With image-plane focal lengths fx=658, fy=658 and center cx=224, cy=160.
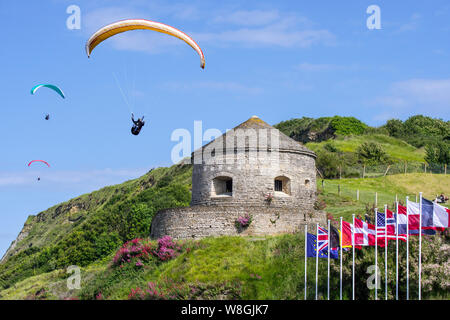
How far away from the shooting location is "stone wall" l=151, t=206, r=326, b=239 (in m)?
37.0

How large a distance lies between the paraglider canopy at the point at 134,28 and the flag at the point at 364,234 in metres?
11.8

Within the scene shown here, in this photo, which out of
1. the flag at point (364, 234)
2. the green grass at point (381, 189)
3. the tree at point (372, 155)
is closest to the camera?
the flag at point (364, 234)

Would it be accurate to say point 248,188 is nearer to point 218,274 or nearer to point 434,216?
point 218,274

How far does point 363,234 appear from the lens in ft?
91.9

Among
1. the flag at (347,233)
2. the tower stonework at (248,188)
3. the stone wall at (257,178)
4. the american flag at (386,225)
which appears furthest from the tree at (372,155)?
the flag at (347,233)

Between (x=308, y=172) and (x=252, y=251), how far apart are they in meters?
8.87

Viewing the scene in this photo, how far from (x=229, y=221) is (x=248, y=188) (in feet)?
9.60

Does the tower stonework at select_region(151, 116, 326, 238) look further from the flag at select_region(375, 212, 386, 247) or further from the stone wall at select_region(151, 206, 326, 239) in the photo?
the flag at select_region(375, 212, 386, 247)

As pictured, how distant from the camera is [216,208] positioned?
37.3 metres

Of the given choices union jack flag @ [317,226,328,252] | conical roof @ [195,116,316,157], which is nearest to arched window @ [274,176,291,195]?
conical roof @ [195,116,316,157]

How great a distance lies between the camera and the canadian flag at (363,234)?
91.7ft

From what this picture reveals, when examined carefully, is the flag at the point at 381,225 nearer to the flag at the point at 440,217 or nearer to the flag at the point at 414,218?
the flag at the point at 414,218

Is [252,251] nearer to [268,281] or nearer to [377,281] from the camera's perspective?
[268,281]

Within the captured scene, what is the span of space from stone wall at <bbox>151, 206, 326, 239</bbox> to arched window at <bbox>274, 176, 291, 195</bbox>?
2359mm
